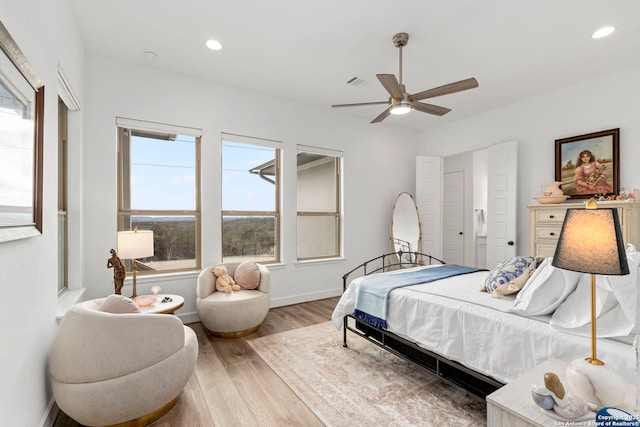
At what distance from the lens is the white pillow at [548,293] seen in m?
1.79

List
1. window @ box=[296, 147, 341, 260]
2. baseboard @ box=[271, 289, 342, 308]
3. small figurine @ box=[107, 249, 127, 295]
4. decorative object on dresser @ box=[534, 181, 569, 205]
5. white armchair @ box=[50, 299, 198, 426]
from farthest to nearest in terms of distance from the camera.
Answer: window @ box=[296, 147, 341, 260]
baseboard @ box=[271, 289, 342, 308]
decorative object on dresser @ box=[534, 181, 569, 205]
small figurine @ box=[107, 249, 127, 295]
white armchair @ box=[50, 299, 198, 426]

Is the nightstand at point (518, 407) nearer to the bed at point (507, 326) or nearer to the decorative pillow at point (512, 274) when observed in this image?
the bed at point (507, 326)

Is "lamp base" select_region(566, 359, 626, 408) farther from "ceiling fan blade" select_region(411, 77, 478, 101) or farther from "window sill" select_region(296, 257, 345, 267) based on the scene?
"window sill" select_region(296, 257, 345, 267)

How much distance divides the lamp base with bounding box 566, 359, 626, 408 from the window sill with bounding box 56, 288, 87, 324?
9.57 feet

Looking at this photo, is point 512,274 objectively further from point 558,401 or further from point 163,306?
point 163,306

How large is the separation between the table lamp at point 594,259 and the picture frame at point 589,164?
3.32m

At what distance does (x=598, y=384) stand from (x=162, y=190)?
12.9 ft

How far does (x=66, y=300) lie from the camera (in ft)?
8.23

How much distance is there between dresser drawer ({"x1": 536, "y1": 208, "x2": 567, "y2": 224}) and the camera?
3.65 meters

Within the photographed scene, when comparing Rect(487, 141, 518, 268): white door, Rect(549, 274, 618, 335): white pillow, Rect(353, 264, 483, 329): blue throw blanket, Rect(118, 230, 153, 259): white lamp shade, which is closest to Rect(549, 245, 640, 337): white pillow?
Rect(549, 274, 618, 335): white pillow

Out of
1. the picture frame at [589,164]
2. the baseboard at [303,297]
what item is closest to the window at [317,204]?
the baseboard at [303,297]

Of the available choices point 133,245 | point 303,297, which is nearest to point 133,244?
point 133,245

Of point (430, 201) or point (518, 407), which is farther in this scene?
point (430, 201)

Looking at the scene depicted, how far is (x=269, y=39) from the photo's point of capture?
296 cm
